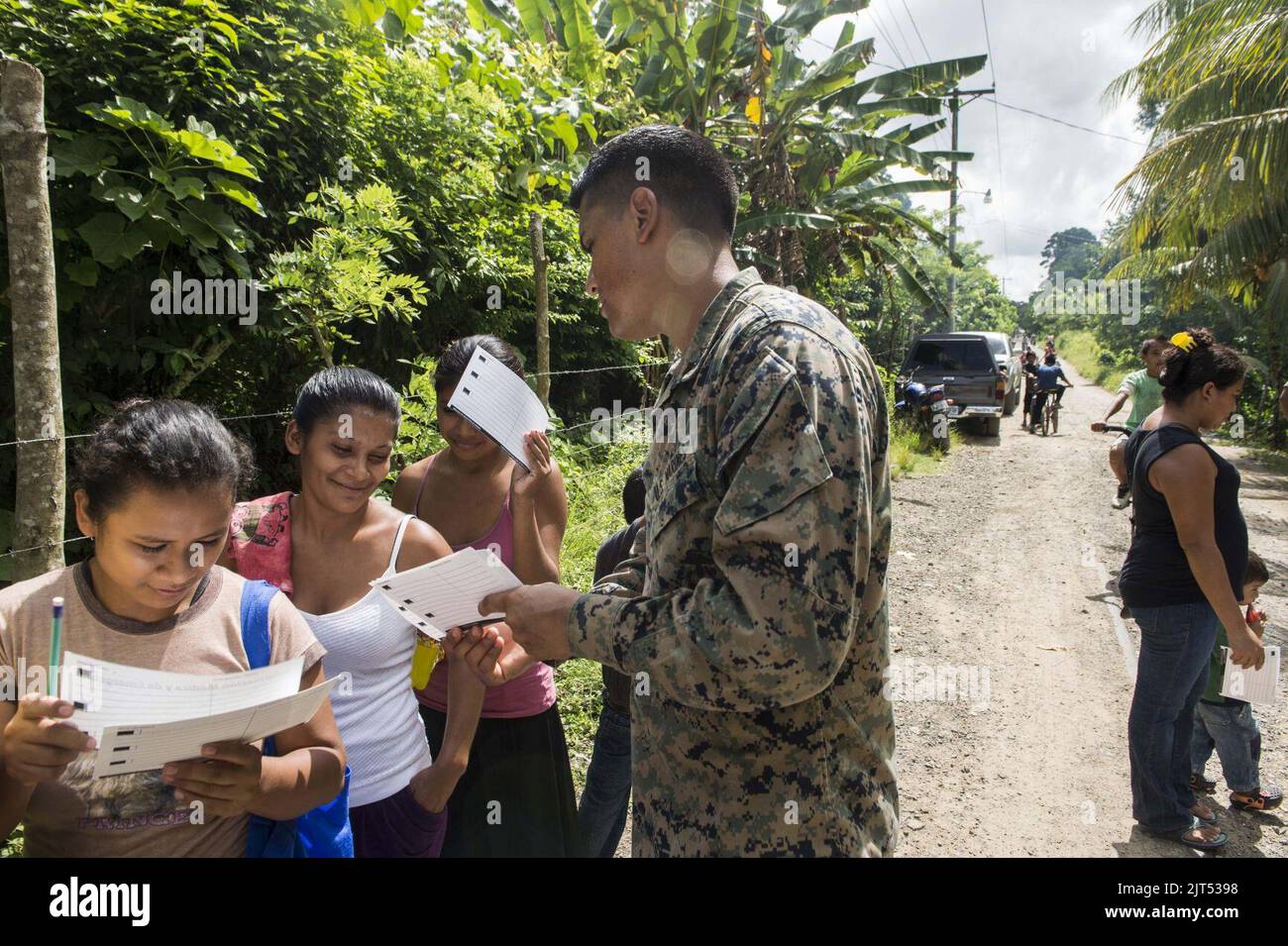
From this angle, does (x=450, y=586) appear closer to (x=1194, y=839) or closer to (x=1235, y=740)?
(x=1194, y=839)

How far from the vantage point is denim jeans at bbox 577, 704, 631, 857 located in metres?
2.79

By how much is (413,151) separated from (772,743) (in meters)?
4.18

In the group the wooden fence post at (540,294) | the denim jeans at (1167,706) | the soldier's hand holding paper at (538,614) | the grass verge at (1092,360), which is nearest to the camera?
the soldier's hand holding paper at (538,614)

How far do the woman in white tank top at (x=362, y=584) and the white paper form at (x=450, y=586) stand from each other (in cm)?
38

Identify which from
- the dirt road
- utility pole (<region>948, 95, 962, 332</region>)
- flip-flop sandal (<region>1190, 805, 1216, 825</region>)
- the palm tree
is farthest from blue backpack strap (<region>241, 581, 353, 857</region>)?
utility pole (<region>948, 95, 962, 332</region>)

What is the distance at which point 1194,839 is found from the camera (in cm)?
339

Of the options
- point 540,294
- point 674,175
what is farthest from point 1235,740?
point 540,294

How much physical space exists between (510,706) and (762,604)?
148cm

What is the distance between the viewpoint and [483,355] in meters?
2.28

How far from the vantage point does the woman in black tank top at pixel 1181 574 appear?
3.11m

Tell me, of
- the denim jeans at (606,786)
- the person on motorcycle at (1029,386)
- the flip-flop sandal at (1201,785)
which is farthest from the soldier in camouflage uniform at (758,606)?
the person on motorcycle at (1029,386)

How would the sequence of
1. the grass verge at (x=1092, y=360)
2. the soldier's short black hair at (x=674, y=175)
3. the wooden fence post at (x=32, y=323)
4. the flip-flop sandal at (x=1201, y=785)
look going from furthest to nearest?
the grass verge at (x=1092, y=360), the flip-flop sandal at (x=1201, y=785), the wooden fence post at (x=32, y=323), the soldier's short black hair at (x=674, y=175)

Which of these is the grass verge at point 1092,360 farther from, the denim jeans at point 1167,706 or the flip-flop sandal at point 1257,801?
the denim jeans at point 1167,706
